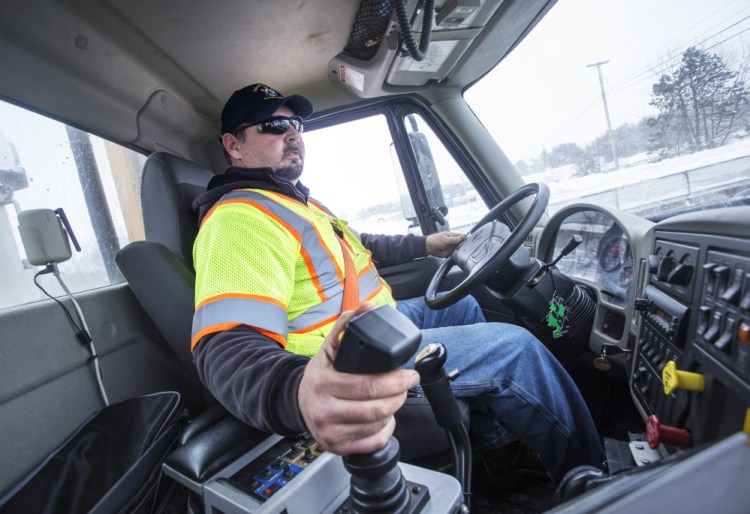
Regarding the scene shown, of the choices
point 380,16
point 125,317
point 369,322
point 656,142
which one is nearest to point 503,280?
point 656,142

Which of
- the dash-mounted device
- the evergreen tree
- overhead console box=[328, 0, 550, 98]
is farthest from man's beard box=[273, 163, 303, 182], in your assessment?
the evergreen tree

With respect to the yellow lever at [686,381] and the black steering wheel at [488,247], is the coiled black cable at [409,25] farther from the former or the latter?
the yellow lever at [686,381]

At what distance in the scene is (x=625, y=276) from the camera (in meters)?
1.39

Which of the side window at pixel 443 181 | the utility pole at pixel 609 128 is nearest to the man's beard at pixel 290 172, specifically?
the side window at pixel 443 181

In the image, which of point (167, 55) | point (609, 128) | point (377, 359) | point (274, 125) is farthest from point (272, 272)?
point (609, 128)

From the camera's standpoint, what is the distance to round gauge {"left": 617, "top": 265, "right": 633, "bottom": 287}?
136 centimetres

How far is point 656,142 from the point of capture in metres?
1.49

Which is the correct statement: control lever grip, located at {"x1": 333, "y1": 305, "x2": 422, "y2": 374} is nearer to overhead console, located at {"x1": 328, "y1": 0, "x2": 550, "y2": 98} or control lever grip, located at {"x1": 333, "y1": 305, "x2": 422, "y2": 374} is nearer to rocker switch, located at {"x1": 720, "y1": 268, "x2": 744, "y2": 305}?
rocker switch, located at {"x1": 720, "y1": 268, "x2": 744, "y2": 305}

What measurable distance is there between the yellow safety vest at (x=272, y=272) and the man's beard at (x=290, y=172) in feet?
0.58

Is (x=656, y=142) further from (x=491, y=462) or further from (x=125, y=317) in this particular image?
(x=125, y=317)

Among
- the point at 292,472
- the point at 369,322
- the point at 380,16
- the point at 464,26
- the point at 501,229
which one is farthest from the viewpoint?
the point at 464,26

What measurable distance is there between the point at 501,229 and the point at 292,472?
1.03 m

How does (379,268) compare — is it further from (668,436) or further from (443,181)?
(668,436)

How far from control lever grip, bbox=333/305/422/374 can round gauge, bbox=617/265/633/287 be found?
115cm
